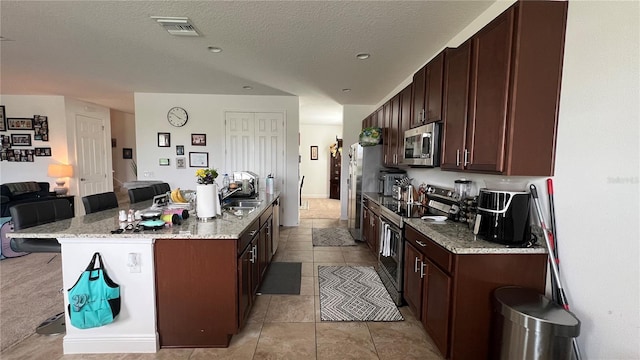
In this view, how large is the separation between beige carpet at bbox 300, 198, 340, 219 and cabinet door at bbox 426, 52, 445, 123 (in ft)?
13.7

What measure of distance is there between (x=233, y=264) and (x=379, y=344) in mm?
1274

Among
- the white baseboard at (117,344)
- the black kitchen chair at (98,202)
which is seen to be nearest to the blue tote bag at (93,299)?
the white baseboard at (117,344)

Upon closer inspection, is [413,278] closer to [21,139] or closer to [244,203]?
[244,203]

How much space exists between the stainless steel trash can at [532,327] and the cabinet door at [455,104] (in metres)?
0.96

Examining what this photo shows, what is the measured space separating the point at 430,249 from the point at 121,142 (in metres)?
8.65

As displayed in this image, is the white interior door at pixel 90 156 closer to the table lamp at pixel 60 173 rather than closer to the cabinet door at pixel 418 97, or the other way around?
the table lamp at pixel 60 173

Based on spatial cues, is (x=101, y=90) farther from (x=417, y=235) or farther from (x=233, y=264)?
(x=417, y=235)

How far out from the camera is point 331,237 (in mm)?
4707

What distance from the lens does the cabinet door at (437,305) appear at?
67.8 inches

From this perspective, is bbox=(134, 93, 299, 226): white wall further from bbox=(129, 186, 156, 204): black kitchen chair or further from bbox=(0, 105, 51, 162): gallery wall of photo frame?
bbox=(0, 105, 51, 162): gallery wall of photo frame

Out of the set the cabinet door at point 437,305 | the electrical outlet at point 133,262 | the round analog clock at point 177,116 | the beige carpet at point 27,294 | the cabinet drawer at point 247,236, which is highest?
the round analog clock at point 177,116

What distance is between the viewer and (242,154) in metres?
5.31

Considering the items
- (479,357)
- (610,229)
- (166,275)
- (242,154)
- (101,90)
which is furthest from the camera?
(242,154)

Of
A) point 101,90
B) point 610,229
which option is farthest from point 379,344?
point 101,90
